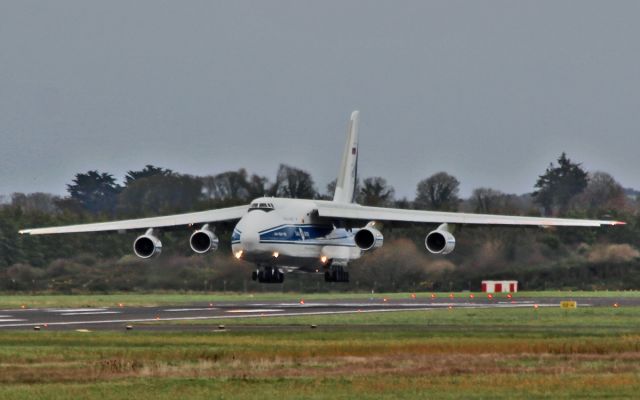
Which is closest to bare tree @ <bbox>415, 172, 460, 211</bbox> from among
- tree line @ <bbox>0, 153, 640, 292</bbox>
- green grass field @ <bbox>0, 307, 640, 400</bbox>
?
tree line @ <bbox>0, 153, 640, 292</bbox>

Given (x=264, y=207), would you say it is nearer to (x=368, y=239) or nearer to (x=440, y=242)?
(x=368, y=239)

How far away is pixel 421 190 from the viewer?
7025 cm

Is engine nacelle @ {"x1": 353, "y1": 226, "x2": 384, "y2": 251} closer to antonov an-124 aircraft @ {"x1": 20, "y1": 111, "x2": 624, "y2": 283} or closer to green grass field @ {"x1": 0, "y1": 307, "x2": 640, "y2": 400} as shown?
antonov an-124 aircraft @ {"x1": 20, "y1": 111, "x2": 624, "y2": 283}

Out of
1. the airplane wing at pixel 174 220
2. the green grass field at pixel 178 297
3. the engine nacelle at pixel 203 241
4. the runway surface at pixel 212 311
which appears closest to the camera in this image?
the runway surface at pixel 212 311

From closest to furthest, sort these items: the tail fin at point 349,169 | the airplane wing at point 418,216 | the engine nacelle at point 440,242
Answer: the engine nacelle at point 440,242 < the airplane wing at point 418,216 < the tail fin at point 349,169

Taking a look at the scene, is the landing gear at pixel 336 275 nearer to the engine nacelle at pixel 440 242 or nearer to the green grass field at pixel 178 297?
the green grass field at pixel 178 297

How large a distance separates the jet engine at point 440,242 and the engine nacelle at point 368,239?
8.72 ft

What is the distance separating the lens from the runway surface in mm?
39781

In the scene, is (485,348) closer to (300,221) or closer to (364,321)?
(364,321)

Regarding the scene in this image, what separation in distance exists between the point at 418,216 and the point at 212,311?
14886 mm

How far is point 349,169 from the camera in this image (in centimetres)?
6594

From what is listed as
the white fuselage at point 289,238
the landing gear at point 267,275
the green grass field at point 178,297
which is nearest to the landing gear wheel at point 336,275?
the white fuselage at point 289,238

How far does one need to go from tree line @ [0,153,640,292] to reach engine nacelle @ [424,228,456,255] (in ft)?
14.7

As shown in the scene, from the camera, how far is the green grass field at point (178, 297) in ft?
177
